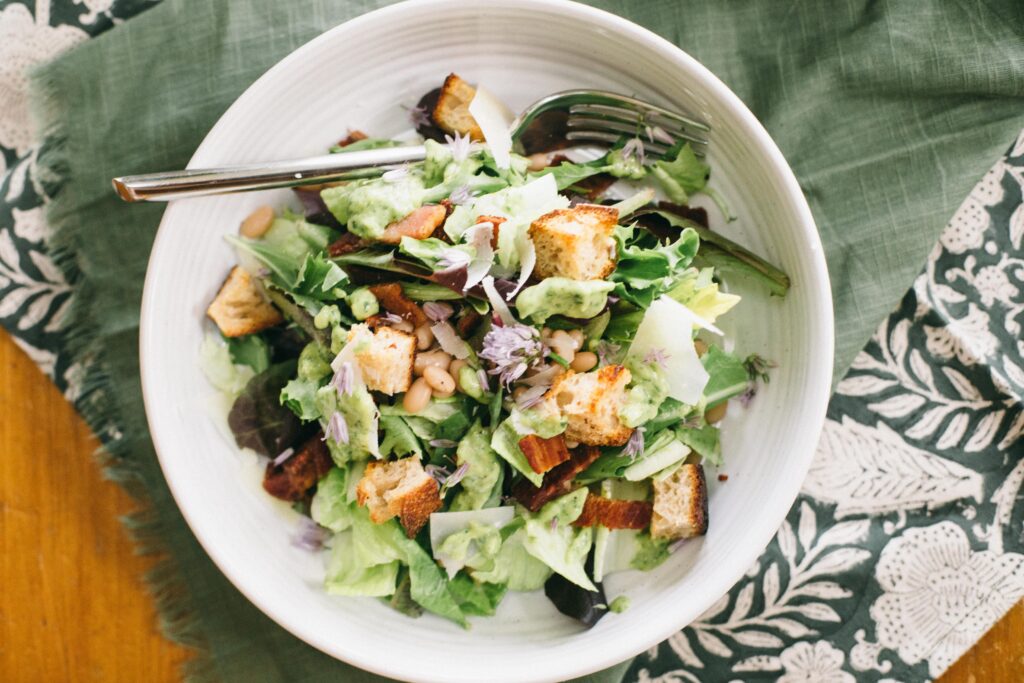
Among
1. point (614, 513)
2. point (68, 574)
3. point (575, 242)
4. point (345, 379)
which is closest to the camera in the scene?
point (575, 242)

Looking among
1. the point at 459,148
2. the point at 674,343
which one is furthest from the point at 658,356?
the point at 459,148

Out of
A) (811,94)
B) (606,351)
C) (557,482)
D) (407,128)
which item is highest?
(407,128)

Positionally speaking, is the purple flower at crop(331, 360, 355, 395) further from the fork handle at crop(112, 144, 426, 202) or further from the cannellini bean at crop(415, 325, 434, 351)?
the fork handle at crop(112, 144, 426, 202)

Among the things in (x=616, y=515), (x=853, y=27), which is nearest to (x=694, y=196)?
(x=853, y=27)

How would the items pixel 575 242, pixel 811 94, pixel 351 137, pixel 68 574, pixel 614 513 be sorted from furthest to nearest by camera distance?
pixel 68 574, pixel 811 94, pixel 351 137, pixel 614 513, pixel 575 242

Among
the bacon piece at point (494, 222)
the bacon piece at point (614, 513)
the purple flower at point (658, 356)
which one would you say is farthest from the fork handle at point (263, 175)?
the bacon piece at point (614, 513)

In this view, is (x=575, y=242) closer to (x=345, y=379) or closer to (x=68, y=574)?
(x=345, y=379)

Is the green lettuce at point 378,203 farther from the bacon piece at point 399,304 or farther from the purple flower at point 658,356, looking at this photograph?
the purple flower at point 658,356
